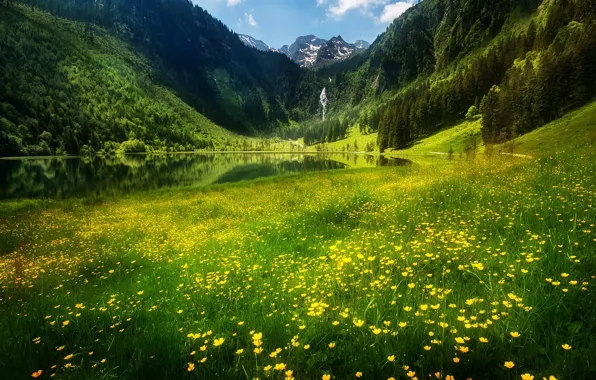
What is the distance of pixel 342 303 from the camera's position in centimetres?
495

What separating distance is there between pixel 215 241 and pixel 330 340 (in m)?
8.25

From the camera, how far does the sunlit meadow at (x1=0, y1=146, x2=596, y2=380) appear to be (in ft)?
11.3

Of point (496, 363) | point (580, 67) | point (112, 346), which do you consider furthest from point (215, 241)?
point (580, 67)

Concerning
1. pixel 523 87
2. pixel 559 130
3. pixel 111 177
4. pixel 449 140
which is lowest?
pixel 111 177

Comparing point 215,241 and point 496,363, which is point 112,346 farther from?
point 215,241

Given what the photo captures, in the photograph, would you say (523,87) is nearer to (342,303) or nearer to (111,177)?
(342,303)

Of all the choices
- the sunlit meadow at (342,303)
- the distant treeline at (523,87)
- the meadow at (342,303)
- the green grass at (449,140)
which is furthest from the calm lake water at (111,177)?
the sunlit meadow at (342,303)

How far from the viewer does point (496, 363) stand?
3.22 metres

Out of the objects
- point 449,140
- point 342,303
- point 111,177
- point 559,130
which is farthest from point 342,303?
point 449,140

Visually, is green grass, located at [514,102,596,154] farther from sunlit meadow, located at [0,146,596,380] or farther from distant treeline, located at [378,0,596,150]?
sunlit meadow, located at [0,146,596,380]

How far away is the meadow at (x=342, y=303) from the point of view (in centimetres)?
344

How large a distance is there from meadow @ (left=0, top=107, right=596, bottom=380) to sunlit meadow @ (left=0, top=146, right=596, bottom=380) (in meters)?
0.03

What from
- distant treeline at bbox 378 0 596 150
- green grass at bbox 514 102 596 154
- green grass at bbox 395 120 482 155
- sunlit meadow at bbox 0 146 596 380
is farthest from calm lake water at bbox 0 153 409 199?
sunlit meadow at bbox 0 146 596 380

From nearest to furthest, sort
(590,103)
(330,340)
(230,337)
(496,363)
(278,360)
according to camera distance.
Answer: (496,363), (278,360), (330,340), (230,337), (590,103)
